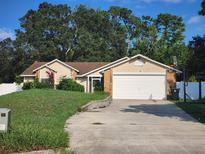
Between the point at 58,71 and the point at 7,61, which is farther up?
the point at 7,61

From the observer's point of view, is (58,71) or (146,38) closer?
(58,71)

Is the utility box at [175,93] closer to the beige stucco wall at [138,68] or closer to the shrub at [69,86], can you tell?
the beige stucco wall at [138,68]

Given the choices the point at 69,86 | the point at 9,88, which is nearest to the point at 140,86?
the point at 69,86

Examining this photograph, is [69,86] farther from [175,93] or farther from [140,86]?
[175,93]

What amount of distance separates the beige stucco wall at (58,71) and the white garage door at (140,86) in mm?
10663

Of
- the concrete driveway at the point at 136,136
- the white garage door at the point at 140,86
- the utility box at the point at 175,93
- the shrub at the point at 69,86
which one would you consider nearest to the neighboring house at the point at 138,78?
the white garage door at the point at 140,86

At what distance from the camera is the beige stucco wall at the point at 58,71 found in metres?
49.8

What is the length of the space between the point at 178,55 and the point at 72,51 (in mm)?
17831

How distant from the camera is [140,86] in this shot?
1582 inches

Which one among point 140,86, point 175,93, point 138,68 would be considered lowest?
point 175,93

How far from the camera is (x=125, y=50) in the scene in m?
72.7

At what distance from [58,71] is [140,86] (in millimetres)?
13507

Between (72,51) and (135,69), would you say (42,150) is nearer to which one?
(135,69)

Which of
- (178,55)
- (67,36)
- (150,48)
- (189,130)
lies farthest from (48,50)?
(189,130)
